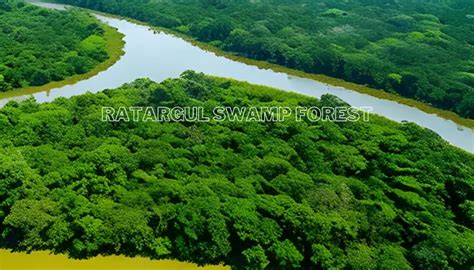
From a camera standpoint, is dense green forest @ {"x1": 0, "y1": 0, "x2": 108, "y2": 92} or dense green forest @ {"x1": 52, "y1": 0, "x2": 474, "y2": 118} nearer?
dense green forest @ {"x1": 0, "y1": 0, "x2": 108, "y2": 92}

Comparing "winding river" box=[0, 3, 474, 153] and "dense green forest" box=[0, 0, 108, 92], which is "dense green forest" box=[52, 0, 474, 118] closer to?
"winding river" box=[0, 3, 474, 153]

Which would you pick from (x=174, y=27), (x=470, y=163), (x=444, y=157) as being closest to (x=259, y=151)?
Result: (x=444, y=157)

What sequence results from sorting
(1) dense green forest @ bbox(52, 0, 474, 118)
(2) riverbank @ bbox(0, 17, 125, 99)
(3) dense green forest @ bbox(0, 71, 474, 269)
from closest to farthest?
(3) dense green forest @ bbox(0, 71, 474, 269), (2) riverbank @ bbox(0, 17, 125, 99), (1) dense green forest @ bbox(52, 0, 474, 118)

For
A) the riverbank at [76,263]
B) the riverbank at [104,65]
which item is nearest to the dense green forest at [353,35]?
the riverbank at [104,65]

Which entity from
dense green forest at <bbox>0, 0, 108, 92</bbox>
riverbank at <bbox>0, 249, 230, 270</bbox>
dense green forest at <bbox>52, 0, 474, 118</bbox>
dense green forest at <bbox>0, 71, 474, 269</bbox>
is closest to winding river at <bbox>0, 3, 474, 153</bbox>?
dense green forest at <bbox>0, 0, 108, 92</bbox>

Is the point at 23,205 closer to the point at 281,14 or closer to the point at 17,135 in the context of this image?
the point at 17,135
